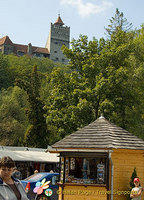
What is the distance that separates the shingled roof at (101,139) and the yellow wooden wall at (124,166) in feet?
1.10

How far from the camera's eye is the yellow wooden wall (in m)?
15.2

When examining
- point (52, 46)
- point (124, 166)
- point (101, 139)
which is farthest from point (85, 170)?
point (52, 46)

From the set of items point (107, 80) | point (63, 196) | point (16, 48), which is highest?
point (16, 48)

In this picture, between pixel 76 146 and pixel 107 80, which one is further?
pixel 107 80

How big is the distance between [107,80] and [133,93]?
3241mm

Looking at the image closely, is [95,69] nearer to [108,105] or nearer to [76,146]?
[108,105]

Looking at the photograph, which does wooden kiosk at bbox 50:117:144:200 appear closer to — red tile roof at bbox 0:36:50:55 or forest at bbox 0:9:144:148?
forest at bbox 0:9:144:148

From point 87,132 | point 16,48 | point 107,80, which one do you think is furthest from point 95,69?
point 16,48

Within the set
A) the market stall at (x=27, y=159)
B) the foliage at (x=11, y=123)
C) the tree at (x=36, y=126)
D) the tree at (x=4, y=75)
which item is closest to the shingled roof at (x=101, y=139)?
the market stall at (x=27, y=159)

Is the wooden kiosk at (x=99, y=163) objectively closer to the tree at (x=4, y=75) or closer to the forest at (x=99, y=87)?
the forest at (x=99, y=87)

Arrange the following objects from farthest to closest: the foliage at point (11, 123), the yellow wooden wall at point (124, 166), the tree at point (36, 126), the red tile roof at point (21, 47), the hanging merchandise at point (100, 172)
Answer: the red tile roof at point (21, 47)
the foliage at point (11, 123)
the tree at point (36, 126)
the yellow wooden wall at point (124, 166)
the hanging merchandise at point (100, 172)

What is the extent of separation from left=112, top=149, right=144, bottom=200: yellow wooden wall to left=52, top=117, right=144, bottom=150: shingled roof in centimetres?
34

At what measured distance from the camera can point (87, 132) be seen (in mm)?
16734

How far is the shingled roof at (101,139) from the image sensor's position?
15.2 m
